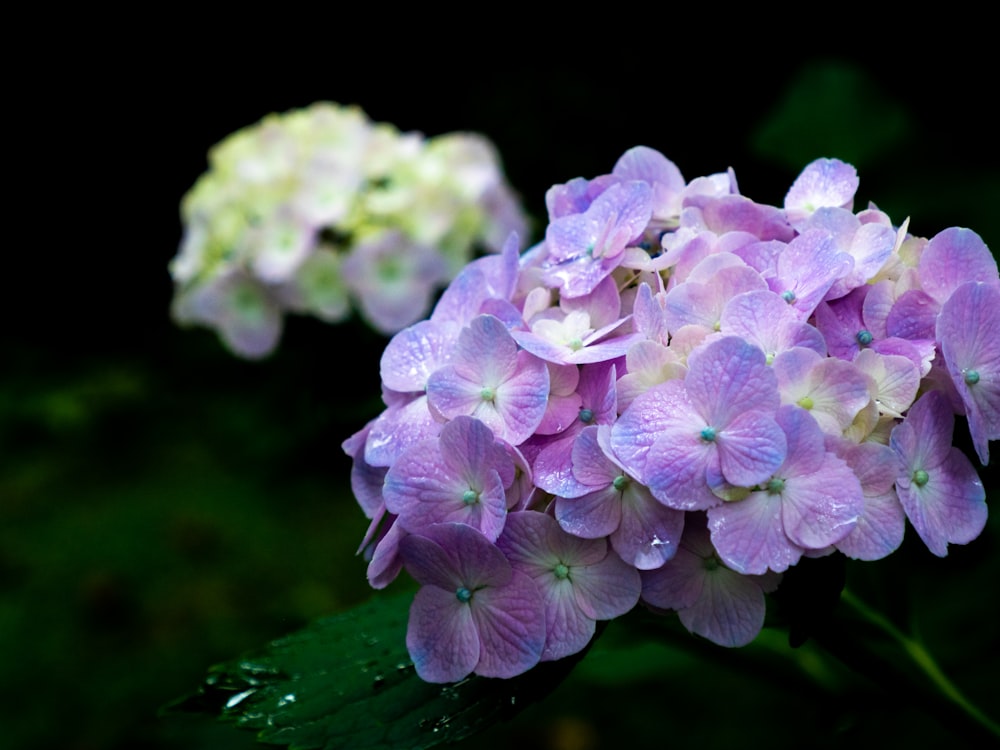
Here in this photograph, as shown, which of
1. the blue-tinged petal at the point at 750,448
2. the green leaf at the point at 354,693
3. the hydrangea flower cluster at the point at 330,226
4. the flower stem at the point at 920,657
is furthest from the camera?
the hydrangea flower cluster at the point at 330,226

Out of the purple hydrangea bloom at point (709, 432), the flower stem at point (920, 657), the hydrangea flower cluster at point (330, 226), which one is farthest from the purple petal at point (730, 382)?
the hydrangea flower cluster at point (330, 226)

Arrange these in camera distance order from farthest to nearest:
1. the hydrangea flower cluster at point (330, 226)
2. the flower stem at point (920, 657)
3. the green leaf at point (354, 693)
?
1. the hydrangea flower cluster at point (330, 226)
2. the flower stem at point (920, 657)
3. the green leaf at point (354, 693)

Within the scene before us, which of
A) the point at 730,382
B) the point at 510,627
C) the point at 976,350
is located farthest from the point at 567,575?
the point at 976,350

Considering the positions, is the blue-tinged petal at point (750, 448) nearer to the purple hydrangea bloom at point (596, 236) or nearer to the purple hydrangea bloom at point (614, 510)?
the purple hydrangea bloom at point (614, 510)

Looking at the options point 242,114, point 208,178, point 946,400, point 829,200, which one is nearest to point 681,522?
point 946,400

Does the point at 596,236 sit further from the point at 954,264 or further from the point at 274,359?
the point at 274,359
